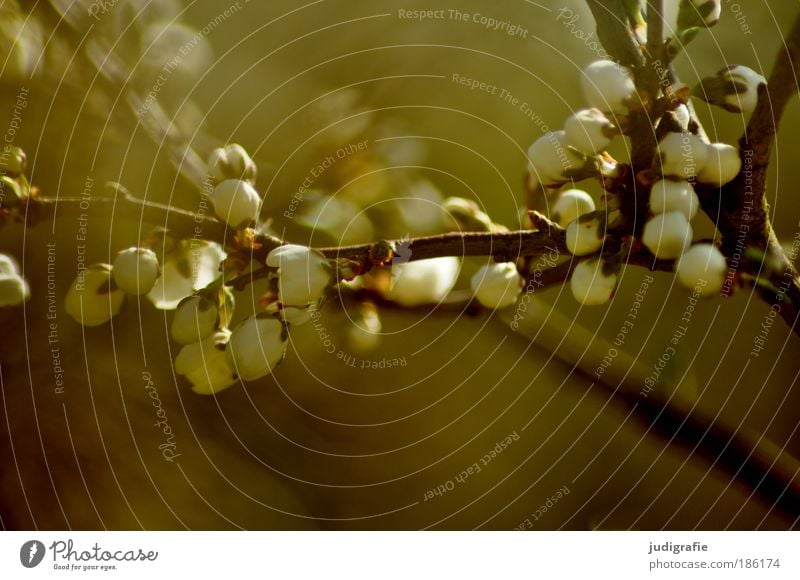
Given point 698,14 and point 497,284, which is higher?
point 698,14

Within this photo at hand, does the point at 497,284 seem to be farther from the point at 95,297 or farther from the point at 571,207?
the point at 95,297

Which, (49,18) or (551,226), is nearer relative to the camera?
(551,226)

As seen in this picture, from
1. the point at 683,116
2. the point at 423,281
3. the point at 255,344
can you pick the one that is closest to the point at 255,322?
the point at 255,344

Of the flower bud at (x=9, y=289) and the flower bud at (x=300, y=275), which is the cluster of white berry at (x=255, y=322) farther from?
the flower bud at (x=9, y=289)

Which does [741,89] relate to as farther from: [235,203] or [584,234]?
[235,203]

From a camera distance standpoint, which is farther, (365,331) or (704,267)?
(365,331)
